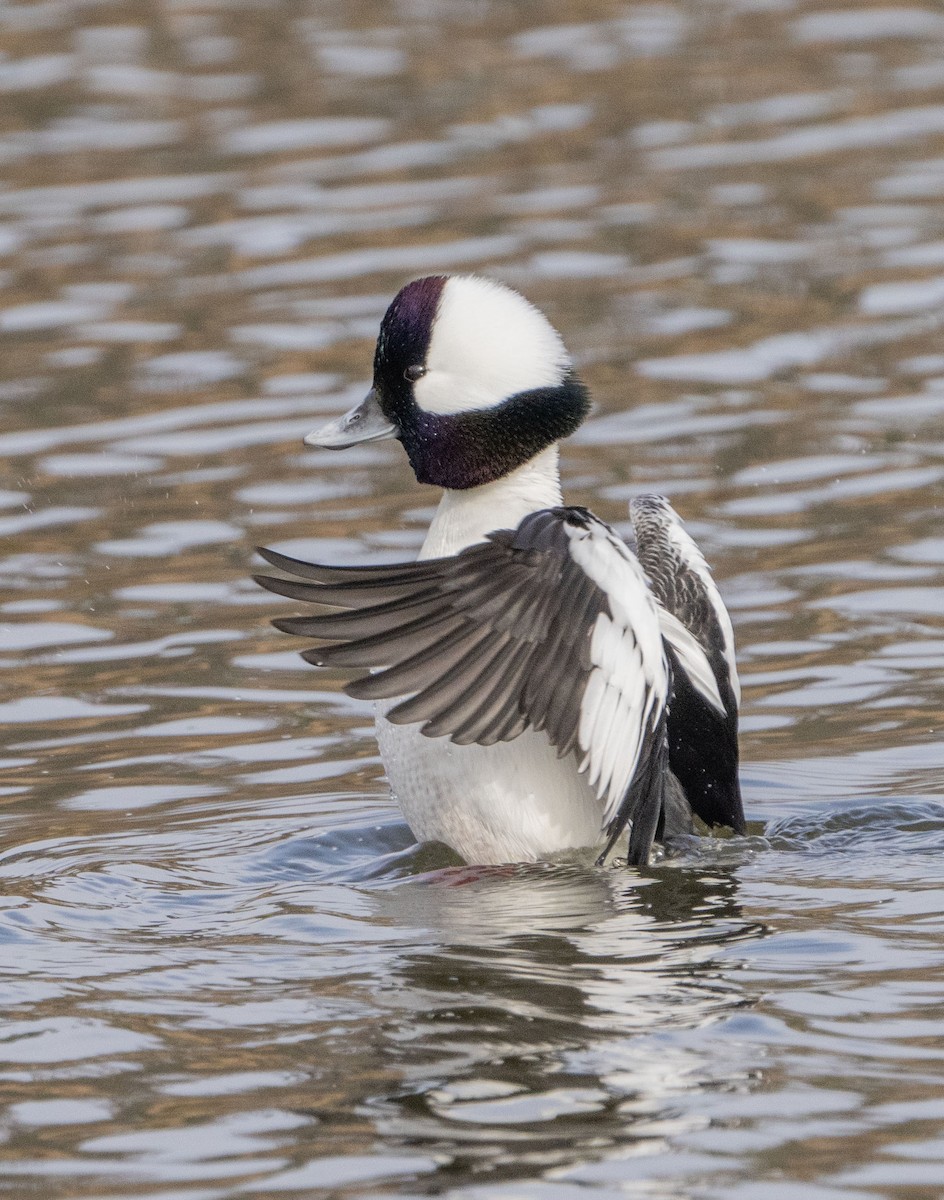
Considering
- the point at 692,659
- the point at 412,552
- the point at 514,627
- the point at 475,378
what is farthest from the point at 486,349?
the point at 412,552

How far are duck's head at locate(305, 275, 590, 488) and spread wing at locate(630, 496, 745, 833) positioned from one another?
0.77m

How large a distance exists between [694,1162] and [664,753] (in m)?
1.90

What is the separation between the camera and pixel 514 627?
18.5 ft

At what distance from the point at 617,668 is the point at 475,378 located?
38.8 inches

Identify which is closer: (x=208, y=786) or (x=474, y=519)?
(x=474, y=519)

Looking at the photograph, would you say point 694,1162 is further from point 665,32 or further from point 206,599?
point 665,32

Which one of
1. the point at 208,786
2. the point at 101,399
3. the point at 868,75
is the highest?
the point at 868,75

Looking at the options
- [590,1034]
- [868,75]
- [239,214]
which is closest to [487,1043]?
[590,1034]

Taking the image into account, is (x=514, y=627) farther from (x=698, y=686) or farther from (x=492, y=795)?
(x=698, y=686)

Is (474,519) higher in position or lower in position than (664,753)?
higher

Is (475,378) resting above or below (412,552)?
above

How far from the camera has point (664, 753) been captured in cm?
616

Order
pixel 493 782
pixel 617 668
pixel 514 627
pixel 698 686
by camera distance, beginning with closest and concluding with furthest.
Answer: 1. pixel 514 627
2. pixel 617 668
3. pixel 493 782
4. pixel 698 686

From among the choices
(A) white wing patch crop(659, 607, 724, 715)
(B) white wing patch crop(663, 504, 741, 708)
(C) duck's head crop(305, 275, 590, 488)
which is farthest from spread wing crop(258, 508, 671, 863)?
(B) white wing patch crop(663, 504, 741, 708)
